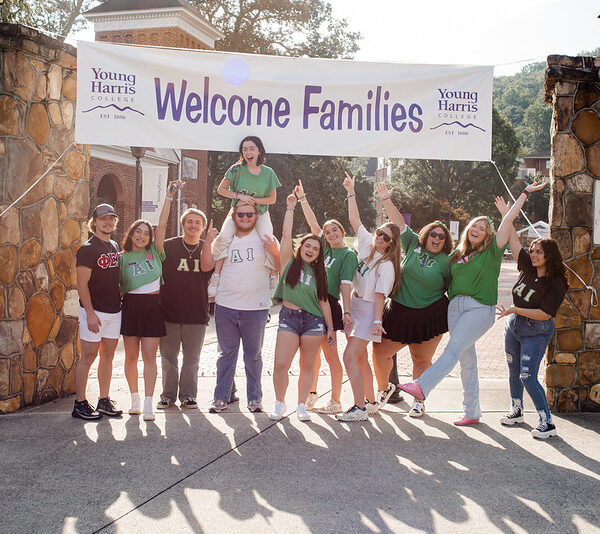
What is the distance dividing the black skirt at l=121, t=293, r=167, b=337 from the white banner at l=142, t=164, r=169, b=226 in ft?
28.4

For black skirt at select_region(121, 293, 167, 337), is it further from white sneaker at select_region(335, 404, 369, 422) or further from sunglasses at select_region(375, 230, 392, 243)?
sunglasses at select_region(375, 230, 392, 243)

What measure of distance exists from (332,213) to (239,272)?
119 feet

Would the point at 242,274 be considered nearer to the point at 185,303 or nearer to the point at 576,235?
the point at 185,303

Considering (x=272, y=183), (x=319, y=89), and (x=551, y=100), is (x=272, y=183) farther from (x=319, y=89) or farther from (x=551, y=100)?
(x=551, y=100)

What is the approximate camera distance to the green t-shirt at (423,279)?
19.2ft

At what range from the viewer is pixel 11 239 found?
5.90 m

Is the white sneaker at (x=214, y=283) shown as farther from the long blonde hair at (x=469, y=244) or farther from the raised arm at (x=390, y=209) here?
the long blonde hair at (x=469, y=244)

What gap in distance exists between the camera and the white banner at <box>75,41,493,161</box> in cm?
614

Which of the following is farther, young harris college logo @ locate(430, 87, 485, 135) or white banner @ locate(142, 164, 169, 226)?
white banner @ locate(142, 164, 169, 226)

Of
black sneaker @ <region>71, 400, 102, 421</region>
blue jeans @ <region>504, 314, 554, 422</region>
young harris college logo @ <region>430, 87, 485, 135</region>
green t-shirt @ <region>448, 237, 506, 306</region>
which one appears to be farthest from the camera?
young harris college logo @ <region>430, 87, 485, 135</region>

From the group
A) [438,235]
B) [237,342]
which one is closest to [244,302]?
[237,342]

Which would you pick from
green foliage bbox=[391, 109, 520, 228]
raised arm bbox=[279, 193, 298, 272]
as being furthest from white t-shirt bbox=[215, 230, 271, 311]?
green foliage bbox=[391, 109, 520, 228]

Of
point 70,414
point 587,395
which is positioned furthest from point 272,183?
point 587,395

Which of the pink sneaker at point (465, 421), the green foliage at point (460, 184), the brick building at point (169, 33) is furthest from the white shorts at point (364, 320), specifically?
the green foliage at point (460, 184)
